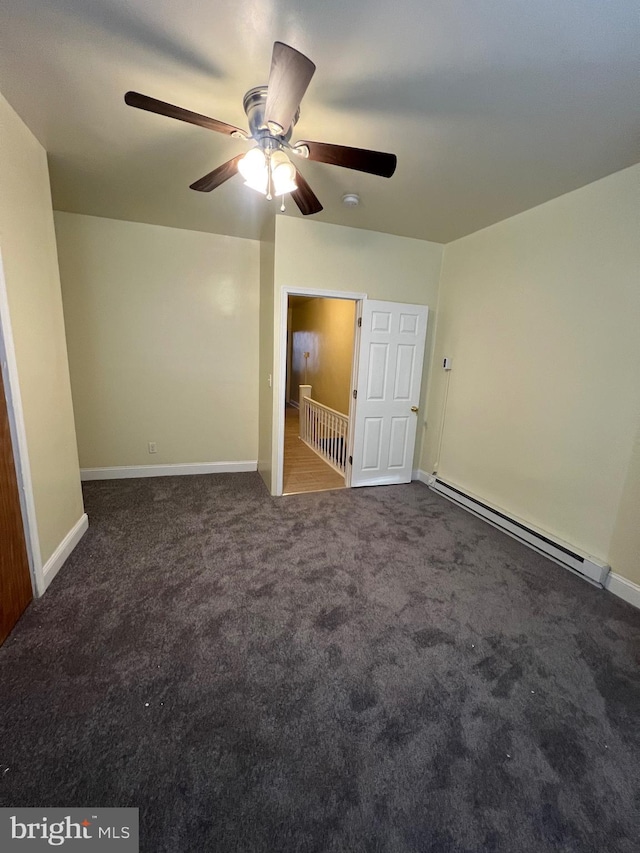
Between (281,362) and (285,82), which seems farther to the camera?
(281,362)

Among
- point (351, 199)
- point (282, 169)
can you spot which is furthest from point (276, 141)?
point (351, 199)

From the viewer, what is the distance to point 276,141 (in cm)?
161

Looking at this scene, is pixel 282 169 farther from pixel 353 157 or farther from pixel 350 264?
pixel 350 264

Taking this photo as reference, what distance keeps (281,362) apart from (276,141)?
185 cm

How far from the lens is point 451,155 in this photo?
203 centimetres

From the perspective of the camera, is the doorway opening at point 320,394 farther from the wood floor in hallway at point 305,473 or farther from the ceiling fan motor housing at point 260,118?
the ceiling fan motor housing at point 260,118

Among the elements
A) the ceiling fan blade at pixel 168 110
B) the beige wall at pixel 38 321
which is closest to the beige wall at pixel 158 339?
the beige wall at pixel 38 321

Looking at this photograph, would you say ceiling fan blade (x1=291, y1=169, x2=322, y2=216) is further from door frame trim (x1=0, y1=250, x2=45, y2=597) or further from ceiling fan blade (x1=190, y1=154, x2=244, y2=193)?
door frame trim (x1=0, y1=250, x2=45, y2=597)

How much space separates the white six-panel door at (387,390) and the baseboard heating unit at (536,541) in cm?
69

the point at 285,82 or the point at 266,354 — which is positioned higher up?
the point at 285,82

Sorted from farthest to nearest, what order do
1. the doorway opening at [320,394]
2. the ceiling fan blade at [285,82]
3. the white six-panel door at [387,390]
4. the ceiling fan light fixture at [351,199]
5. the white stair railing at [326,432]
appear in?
the white stair railing at [326,432] < the doorway opening at [320,394] < the white six-panel door at [387,390] < the ceiling fan light fixture at [351,199] < the ceiling fan blade at [285,82]

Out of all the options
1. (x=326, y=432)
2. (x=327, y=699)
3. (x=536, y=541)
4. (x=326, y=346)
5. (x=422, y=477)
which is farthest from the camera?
(x=326, y=346)

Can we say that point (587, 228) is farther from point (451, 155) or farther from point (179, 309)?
point (179, 309)

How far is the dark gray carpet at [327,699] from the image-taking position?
3.56 ft
